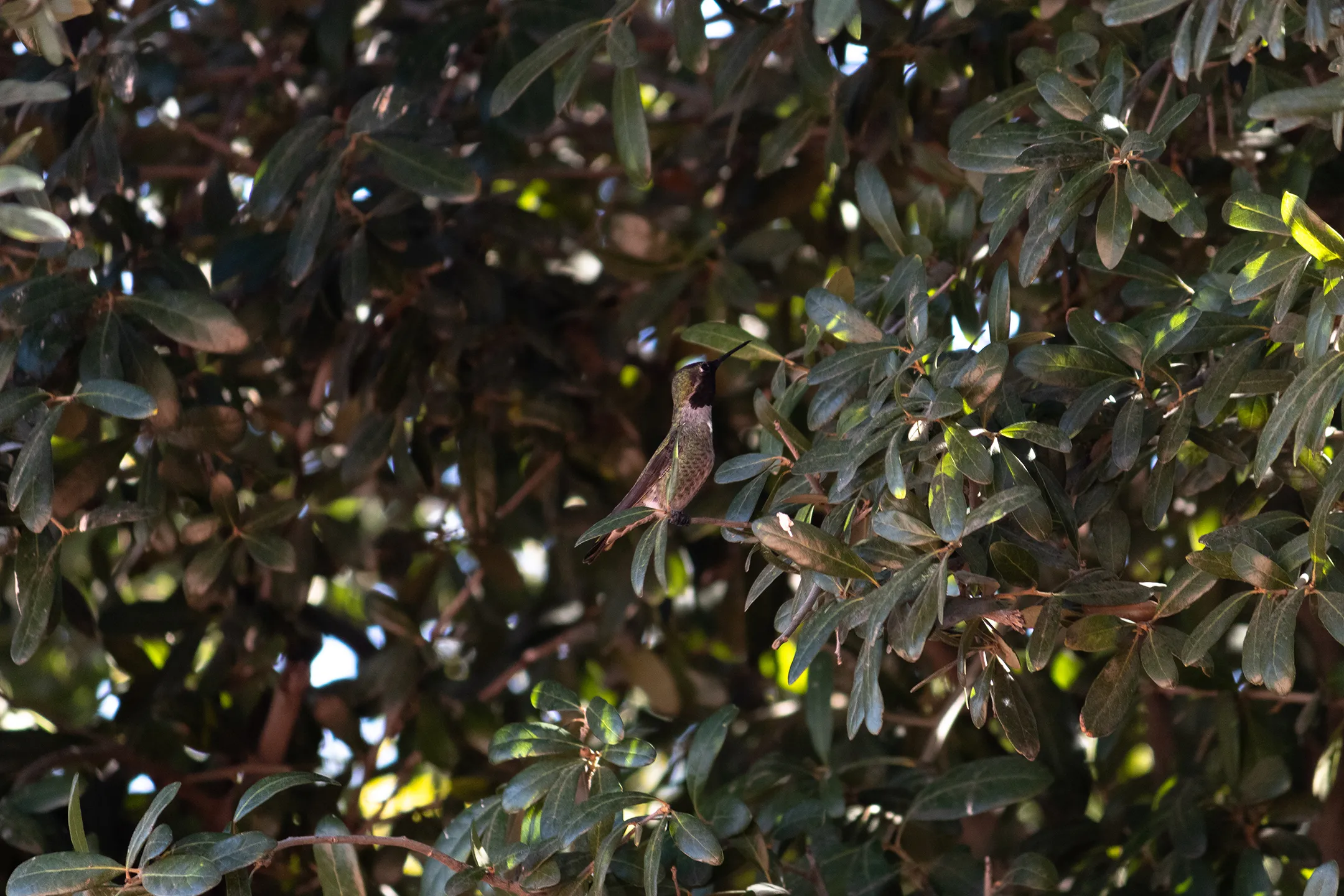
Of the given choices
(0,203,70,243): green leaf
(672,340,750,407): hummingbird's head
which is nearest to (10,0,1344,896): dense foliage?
(0,203,70,243): green leaf

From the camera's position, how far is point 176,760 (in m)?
2.78

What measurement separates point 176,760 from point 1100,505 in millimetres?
1978

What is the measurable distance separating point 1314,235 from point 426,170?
143cm

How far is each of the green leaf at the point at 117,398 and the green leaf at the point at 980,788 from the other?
1.33 metres

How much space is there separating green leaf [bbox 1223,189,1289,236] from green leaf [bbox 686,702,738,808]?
957 mm

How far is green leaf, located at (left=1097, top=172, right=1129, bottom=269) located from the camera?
1643 millimetres

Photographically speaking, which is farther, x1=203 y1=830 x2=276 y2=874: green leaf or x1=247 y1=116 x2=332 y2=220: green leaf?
x1=247 y1=116 x2=332 y2=220: green leaf

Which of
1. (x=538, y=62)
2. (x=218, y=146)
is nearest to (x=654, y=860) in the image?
(x=538, y=62)

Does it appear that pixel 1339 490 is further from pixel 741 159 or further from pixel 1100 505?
pixel 741 159

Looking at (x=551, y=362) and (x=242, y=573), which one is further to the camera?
(x=551, y=362)

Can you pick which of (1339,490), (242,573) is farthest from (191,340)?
(1339,490)

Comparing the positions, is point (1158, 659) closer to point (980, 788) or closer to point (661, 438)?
point (980, 788)

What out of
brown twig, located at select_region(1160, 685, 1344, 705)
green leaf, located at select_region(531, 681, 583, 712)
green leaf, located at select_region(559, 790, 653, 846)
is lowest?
brown twig, located at select_region(1160, 685, 1344, 705)

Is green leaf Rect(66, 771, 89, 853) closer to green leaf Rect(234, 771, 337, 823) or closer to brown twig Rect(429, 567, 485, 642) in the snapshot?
green leaf Rect(234, 771, 337, 823)
